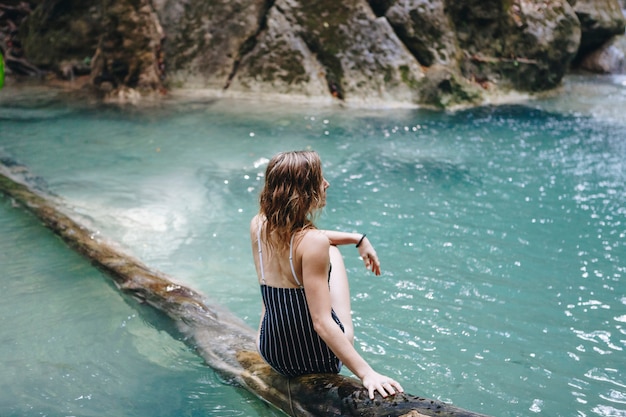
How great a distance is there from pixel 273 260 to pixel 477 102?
9.41m

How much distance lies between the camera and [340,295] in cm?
317

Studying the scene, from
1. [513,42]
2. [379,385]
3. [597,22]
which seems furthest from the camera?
[597,22]

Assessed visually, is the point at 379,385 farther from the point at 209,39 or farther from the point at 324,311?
the point at 209,39

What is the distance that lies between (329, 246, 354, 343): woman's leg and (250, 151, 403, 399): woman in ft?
0.05

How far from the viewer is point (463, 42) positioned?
12.2 meters

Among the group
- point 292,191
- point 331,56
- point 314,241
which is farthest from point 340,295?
point 331,56

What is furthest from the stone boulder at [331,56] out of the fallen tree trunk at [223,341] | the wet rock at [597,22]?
the fallen tree trunk at [223,341]

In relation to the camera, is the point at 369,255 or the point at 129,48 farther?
the point at 129,48

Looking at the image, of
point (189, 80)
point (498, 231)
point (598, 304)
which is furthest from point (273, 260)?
point (189, 80)

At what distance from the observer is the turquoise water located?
360 cm

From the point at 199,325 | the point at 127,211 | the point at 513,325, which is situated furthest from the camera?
the point at 127,211

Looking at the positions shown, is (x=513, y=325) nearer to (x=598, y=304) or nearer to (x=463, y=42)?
(x=598, y=304)

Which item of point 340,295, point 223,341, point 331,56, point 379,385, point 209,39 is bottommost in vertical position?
point 223,341

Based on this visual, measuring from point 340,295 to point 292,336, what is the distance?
37cm
